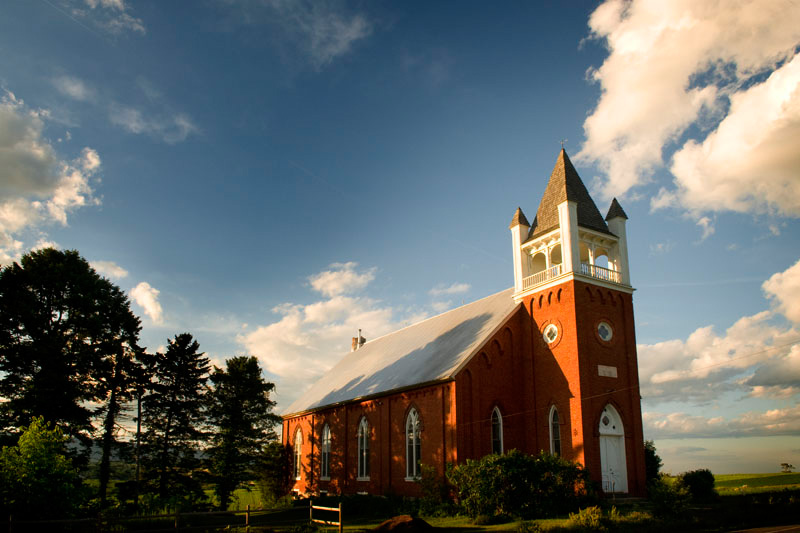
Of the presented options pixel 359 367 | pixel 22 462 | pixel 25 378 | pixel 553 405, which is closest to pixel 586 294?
pixel 553 405

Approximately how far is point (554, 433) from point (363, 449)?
12895 mm

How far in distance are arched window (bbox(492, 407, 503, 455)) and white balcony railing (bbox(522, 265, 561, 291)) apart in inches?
272

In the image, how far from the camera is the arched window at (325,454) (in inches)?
1615

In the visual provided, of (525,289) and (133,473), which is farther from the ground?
(525,289)

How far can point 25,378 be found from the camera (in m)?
33.2

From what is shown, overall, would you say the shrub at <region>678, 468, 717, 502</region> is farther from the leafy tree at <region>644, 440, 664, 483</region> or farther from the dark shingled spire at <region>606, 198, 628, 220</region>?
the dark shingled spire at <region>606, 198, 628, 220</region>

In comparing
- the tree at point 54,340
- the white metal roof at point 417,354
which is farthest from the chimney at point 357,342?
the tree at point 54,340

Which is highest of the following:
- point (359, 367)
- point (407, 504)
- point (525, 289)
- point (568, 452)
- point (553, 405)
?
point (525, 289)

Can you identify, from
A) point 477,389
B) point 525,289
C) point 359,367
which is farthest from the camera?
point 359,367

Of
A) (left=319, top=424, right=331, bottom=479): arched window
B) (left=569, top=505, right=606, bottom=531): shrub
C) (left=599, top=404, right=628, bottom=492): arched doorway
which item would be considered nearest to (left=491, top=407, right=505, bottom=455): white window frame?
(left=599, top=404, right=628, bottom=492): arched doorway

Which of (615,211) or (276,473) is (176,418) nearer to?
(276,473)

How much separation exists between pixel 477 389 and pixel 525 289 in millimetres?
6290

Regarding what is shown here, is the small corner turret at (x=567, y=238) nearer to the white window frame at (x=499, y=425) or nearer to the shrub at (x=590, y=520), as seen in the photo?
the white window frame at (x=499, y=425)

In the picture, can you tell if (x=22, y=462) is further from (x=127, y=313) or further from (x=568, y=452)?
(x=568, y=452)
